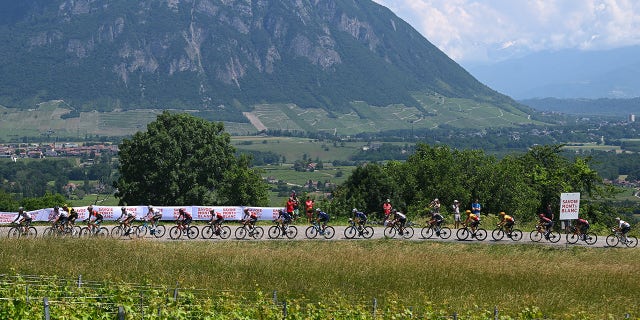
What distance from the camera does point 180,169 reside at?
222 feet

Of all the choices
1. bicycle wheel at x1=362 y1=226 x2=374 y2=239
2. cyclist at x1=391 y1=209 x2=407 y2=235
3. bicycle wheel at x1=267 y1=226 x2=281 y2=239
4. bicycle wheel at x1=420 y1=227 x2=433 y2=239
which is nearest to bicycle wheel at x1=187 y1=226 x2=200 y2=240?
bicycle wheel at x1=267 y1=226 x2=281 y2=239

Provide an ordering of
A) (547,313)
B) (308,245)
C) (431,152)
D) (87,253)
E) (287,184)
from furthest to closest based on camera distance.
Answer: (287,184) < (431,152) < (308,245) < (87,253) < (547,313)

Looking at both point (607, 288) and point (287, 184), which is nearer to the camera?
point (607, 288)

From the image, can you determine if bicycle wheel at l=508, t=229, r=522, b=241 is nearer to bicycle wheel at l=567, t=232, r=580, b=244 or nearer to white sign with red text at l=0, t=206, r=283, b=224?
bicycle wheel at l=567, t=232, r=580, b=244

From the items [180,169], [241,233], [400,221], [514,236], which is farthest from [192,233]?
[180,169]

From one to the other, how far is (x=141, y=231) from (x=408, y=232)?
617 inches

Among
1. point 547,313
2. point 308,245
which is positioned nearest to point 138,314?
point 547,313

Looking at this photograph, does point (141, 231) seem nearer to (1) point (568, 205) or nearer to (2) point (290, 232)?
(2) point (290, 232)

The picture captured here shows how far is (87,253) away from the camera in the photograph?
31.8m

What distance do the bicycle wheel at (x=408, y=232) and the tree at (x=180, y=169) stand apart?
25893mm

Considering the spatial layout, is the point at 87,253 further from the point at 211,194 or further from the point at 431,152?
the point at 431,152

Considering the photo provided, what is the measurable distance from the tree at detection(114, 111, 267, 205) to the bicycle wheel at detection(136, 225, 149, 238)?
67.7ft

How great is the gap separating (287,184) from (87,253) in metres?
150

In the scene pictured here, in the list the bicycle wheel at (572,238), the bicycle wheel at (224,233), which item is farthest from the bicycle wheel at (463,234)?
the bicycle wheel at (224,233)
